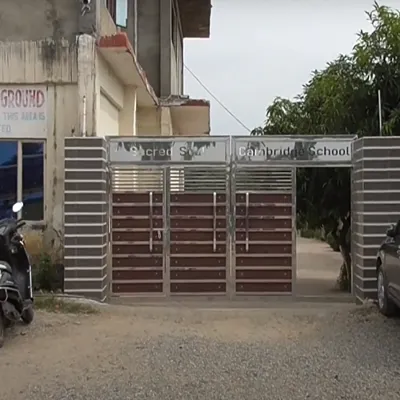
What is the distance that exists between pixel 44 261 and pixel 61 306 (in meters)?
1.13

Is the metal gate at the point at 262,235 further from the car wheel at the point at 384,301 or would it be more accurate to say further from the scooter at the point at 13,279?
the scooter at the point at 13,279

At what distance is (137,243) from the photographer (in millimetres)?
11398

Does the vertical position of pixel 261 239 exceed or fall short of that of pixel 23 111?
it falls short

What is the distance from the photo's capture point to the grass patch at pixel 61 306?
10328 millimetres

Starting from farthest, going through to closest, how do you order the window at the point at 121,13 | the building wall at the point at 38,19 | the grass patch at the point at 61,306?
1. the window at the point at 121,13
2. the building wall at the point at 38,19
3. the grass patch at the point at 61,306

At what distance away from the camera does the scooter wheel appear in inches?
362

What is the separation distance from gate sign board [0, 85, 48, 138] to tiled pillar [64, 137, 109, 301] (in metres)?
1.00

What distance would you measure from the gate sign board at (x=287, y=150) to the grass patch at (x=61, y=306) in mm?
3243

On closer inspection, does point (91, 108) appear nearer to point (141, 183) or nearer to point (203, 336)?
point (141, 183)

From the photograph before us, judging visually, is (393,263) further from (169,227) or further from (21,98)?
(21,98)

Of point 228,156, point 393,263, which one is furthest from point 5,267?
point 393,263

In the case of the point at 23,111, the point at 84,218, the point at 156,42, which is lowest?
the point at 84,218

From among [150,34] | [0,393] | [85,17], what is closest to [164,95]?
[150,34]

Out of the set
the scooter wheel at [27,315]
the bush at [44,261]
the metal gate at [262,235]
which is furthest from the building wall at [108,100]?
the scooter wheel at [27,315]
